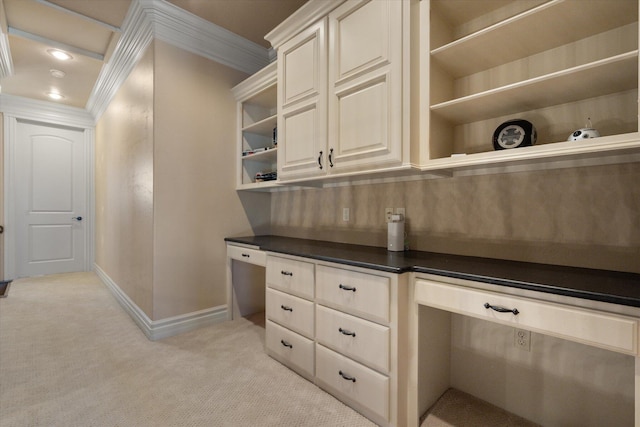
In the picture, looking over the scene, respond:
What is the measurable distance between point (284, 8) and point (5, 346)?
3.52m

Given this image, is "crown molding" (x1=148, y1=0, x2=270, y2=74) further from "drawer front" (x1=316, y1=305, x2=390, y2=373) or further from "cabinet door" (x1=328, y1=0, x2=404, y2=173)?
"drawer front" (x1=316, y1=305, x2=390, y2=373)

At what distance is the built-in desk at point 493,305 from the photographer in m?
1.00

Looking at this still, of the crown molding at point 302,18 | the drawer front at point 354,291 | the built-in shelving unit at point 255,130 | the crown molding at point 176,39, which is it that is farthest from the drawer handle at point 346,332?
the crown molding at point 176,39

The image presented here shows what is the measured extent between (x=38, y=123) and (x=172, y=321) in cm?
449

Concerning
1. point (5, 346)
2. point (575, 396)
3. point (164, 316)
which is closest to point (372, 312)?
point (575, 396)

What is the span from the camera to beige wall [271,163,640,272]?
1.33 m

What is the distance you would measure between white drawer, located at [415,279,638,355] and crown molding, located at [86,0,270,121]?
2.78 metres

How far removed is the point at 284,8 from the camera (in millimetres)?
2545

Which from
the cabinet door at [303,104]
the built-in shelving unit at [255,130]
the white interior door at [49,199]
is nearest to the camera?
the cabinet door at [303,104]

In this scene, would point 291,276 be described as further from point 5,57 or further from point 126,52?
point 5,57

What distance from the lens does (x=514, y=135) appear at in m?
1.52

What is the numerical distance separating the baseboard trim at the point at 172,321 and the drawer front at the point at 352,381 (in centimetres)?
140

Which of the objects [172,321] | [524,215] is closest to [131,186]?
[172,321]

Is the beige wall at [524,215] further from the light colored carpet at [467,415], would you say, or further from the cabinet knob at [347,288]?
the light colored carpet at [467,415]
